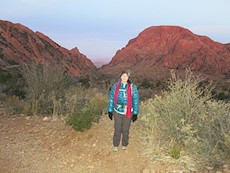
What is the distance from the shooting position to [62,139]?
4625mm

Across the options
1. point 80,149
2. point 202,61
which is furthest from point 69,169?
point 202,61

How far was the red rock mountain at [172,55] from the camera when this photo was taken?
217 feet

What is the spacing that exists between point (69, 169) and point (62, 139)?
4.48 feet

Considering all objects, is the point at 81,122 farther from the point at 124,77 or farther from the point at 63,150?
the point at 124,77

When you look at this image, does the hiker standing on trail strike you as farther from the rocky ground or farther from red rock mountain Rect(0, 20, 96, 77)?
red rock mountain Rect(0, 20, 96, 77)

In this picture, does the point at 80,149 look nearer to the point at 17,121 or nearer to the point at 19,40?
the point at 17,121

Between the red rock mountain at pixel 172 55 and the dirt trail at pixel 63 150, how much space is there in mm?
57192

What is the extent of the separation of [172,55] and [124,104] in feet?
248

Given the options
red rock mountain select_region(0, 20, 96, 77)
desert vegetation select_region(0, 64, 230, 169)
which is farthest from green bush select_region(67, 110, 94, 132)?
red rock mountain select_region(0, 20, 96, 77)

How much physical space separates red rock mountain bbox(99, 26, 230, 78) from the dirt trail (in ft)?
188

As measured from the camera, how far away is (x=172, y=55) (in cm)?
7450

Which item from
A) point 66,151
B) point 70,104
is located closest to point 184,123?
point 66,151

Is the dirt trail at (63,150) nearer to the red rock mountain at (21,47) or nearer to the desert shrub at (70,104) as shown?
the desert shrub at (70,104)

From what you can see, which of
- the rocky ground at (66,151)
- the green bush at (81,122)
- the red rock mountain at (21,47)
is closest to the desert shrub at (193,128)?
the rocky ground at (66,151)
